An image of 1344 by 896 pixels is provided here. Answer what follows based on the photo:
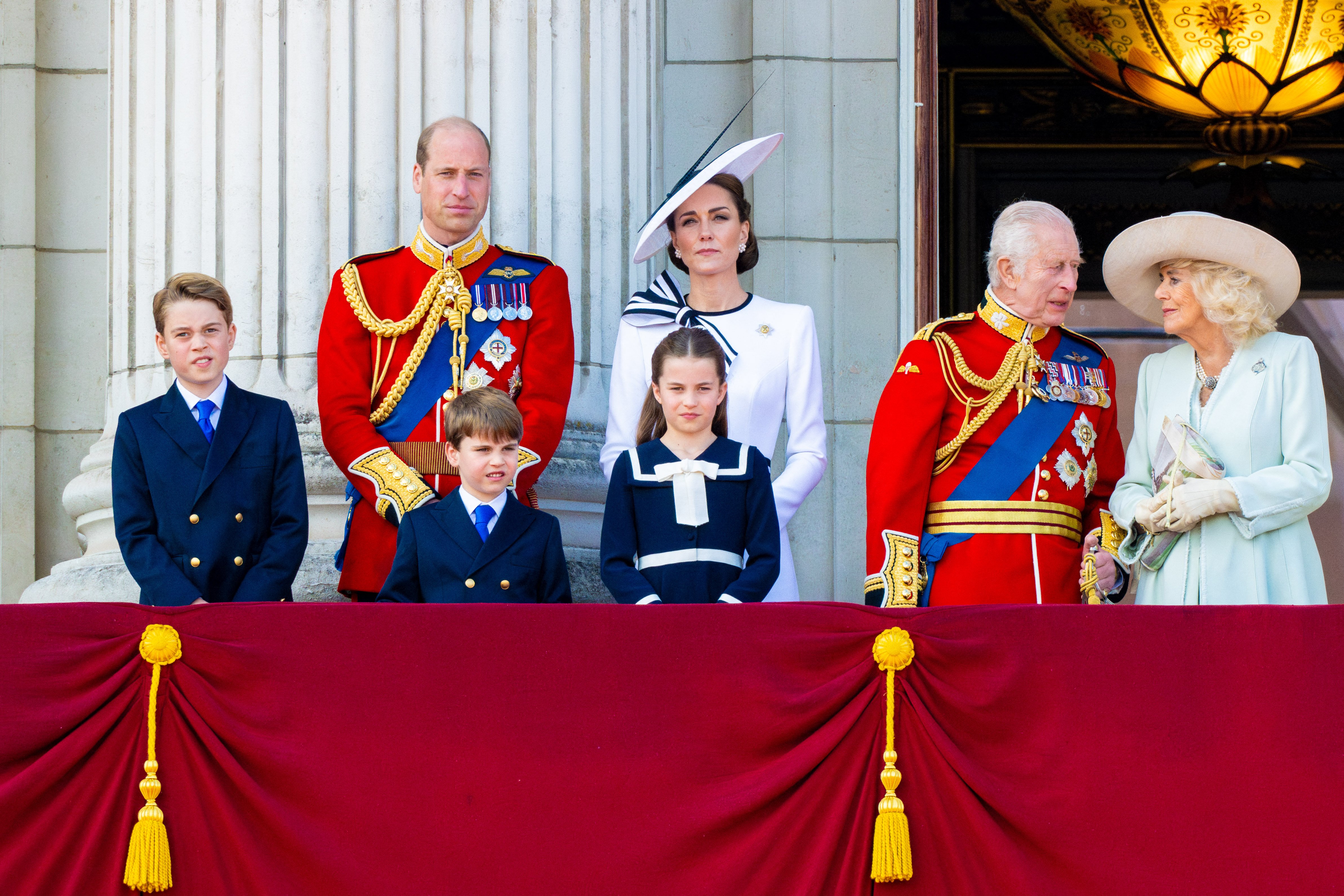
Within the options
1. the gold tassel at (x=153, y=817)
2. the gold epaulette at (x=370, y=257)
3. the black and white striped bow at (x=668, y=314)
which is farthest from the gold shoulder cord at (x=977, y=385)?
the gold tassel at (x=153, y=817)

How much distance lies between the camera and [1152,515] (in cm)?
420

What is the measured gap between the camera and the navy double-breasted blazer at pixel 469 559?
13.4 feet

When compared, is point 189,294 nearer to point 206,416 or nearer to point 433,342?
point 206,416

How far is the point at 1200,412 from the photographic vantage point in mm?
4305

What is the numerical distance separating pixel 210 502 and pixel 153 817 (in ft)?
3.19

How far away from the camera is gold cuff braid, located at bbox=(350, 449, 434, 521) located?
172 inches

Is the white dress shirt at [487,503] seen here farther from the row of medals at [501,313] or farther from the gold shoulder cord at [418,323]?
the row of medals at [501,313]

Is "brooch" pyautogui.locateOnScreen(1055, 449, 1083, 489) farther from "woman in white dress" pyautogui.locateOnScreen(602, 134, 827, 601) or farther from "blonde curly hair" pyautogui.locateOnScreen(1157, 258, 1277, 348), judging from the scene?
"woman in white dress" pyautogui.locateOnScreen(602, 134, 827, 601)

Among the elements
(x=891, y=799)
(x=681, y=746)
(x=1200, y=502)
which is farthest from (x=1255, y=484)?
(x=681, y=746)

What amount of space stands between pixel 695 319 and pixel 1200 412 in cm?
124

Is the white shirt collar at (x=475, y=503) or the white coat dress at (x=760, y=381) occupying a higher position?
the white coat dress at (x=760, y=381)

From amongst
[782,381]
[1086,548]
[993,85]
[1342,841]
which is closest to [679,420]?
[782,381]

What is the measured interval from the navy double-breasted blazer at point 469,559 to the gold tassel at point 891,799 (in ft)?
2.73

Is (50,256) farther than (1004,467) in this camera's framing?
Yes
